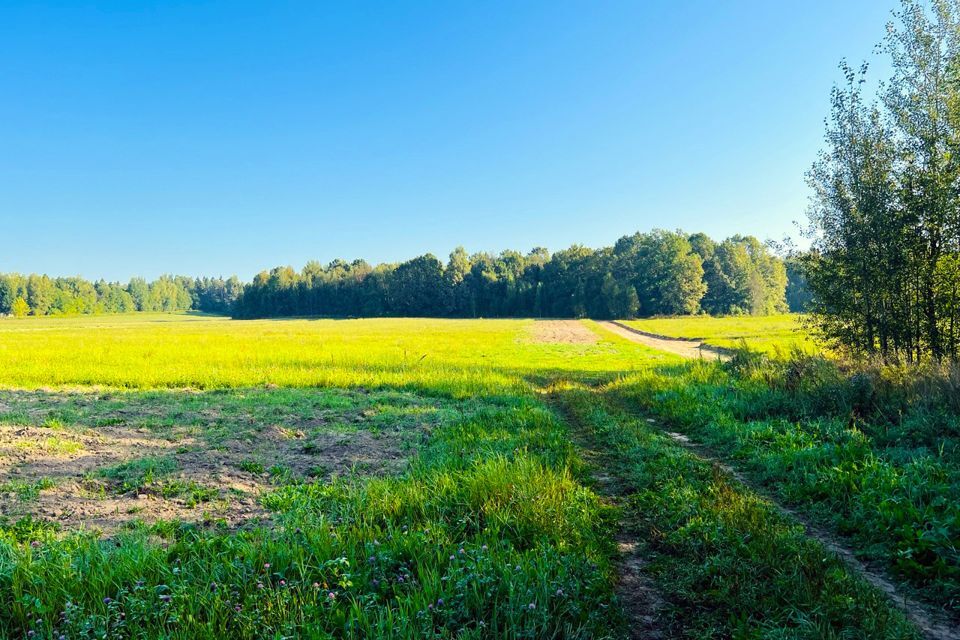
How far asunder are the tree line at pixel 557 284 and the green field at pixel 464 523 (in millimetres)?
94974

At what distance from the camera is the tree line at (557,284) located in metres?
104

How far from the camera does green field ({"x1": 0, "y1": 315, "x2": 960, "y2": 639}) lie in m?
3.62

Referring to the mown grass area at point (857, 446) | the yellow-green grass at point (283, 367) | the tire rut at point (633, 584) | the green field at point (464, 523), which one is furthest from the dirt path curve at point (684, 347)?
the tire rut at point (633, 584)

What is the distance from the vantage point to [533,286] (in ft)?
406

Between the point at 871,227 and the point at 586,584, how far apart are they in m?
15.4

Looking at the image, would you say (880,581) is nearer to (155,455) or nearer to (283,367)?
(155,455)

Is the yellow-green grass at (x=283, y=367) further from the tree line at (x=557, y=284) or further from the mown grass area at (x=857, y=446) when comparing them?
the tree line at (x=557, y=284)

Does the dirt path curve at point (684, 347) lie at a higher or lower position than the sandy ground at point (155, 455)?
lower

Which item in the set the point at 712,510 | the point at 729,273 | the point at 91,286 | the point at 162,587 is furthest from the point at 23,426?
the point at 91,286

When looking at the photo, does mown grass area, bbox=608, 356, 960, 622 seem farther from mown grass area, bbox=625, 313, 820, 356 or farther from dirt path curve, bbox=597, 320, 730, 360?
dirt path curve, bbox=597, 320, 730, 360

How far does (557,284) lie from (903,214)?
109276 millimetres

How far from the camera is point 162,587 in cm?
364

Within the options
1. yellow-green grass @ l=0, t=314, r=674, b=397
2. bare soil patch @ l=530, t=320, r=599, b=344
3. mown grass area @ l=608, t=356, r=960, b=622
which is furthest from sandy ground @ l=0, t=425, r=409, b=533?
bare soil patch @ l=530, t=320, r=599, b=344

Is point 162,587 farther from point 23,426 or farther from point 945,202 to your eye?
point 945,202
